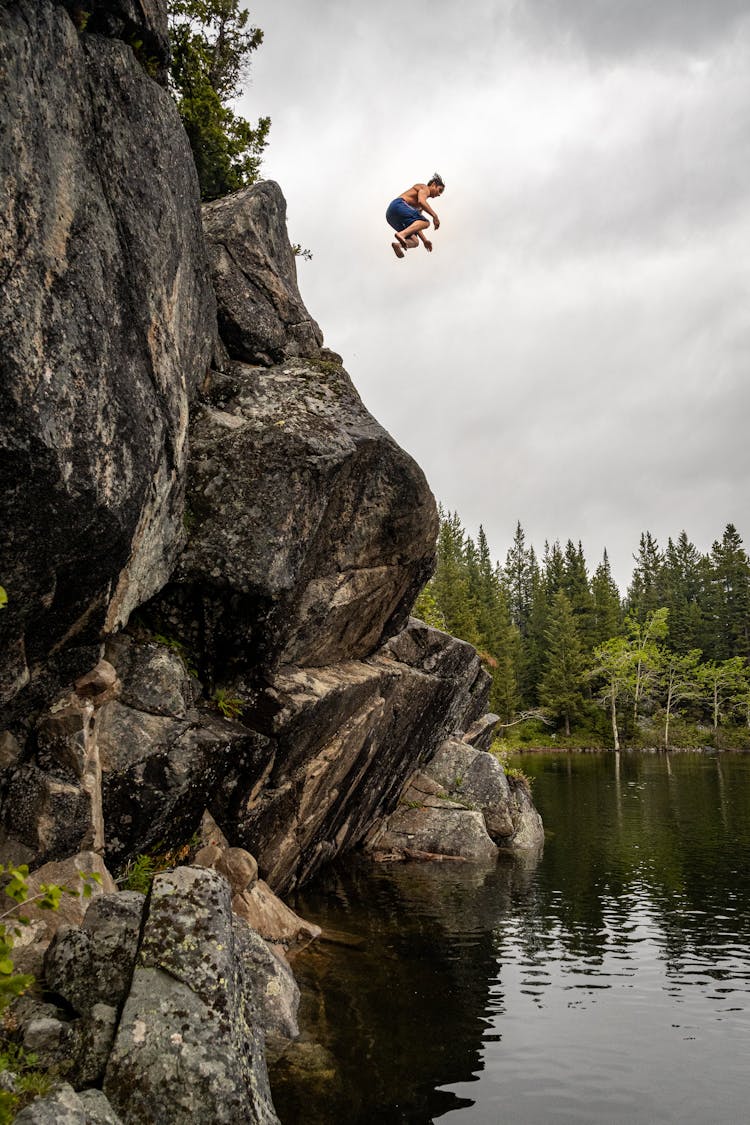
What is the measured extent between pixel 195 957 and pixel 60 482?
5.14 meters

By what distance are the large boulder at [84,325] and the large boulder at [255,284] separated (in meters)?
3.86

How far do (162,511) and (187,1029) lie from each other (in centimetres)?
692

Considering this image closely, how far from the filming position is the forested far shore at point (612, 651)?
77.8 m

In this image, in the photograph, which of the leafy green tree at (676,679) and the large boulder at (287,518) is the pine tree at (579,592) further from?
the large boulder at (287,518)

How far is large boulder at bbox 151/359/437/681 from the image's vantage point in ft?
41.8

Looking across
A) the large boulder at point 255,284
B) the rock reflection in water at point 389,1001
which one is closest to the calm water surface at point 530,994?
the rock reflection in water at point 389,1001

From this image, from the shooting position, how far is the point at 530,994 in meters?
12.3

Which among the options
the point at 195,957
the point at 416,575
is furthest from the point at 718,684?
the point at 195,957

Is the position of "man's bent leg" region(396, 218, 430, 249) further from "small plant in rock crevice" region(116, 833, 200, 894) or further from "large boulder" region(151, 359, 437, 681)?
"small plant in rock crevice" region(116, 833, 200, 894)

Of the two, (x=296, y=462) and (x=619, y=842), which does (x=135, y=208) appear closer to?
(x=296, y=462)

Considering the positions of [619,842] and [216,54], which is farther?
[619,842]

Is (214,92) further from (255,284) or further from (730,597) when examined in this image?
(730,597)

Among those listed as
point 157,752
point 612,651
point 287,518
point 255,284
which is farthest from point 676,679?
point 157,752

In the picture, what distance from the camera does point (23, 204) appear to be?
22.7 ft
